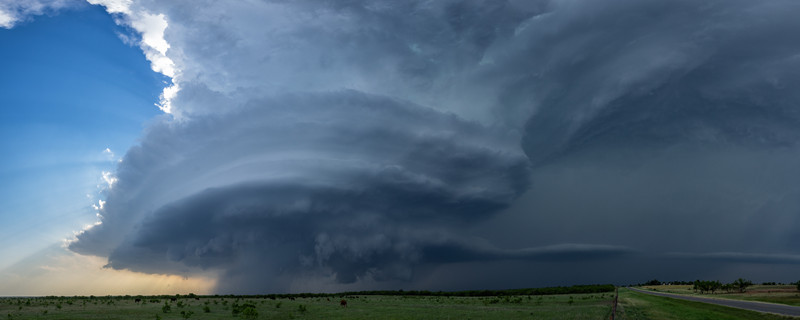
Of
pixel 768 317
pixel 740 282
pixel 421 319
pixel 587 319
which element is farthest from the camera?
pixel 740 282

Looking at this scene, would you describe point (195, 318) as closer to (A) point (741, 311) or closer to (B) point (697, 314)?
(B) point (697, 314)

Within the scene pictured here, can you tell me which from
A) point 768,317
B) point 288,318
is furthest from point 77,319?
point 768,317

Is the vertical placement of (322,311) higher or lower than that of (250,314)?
lower

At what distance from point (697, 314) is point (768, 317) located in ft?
23.2

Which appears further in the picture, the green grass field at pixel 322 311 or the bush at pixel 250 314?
the bush at pixel 250 314

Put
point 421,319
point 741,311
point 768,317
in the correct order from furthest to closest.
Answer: point 741,311 < point 421,319 < point 768,317

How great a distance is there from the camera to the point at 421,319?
56.3 meters

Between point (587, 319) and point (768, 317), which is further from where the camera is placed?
point (768, 317)

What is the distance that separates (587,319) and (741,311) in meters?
29.4

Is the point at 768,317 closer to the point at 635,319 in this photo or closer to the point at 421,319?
the point at 635,319

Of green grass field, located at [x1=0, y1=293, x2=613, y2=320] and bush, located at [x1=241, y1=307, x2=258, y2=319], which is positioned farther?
bush, located at [x1=241, y1=307, x2=258, y2=319]

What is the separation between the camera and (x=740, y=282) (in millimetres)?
150250

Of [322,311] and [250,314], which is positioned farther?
[322,311]

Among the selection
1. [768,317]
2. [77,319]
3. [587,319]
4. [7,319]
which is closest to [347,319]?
[587,319]
